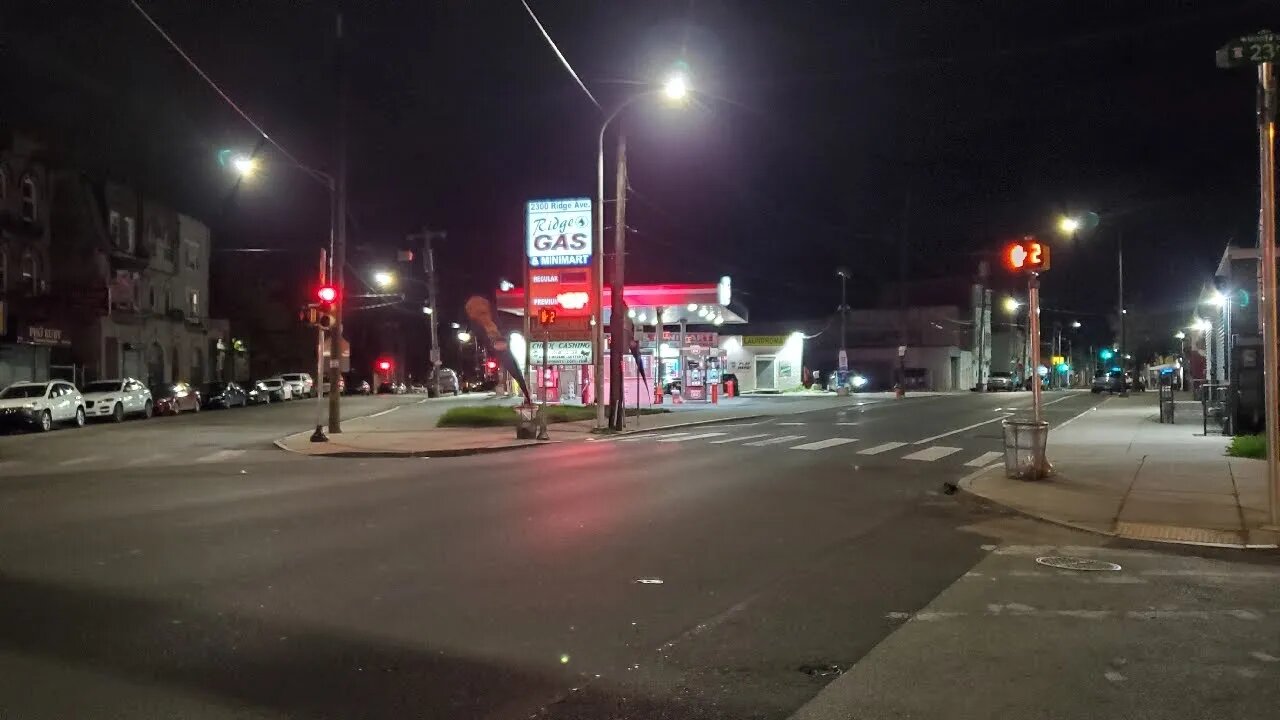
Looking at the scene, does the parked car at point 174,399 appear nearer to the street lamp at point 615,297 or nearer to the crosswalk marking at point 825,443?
the street lamp at point 615,297

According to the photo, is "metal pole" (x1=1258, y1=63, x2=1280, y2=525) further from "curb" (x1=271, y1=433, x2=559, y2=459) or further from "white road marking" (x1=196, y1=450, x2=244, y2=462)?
"white road marking" (x1=196, y1=450, x2=244, y2=462)

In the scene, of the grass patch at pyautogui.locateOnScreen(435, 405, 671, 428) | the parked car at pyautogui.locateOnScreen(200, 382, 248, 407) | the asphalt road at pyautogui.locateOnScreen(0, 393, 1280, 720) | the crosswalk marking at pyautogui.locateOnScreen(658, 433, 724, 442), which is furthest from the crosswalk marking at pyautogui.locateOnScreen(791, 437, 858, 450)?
the parked car at pyautogui.locateOnScreen(200, 382, 248, 407)

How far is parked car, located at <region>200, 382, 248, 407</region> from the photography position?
45625 millimetres

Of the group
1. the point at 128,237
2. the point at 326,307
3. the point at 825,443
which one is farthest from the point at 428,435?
the point at 128,237

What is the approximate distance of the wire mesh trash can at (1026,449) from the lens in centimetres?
1507

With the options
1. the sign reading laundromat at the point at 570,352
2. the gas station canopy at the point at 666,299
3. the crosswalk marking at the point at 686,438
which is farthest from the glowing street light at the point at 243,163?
the gas station canopy at the point at 666,299

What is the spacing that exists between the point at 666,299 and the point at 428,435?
69.8ft

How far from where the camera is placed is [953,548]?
10188mm

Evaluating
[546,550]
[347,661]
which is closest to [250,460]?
[546,550]

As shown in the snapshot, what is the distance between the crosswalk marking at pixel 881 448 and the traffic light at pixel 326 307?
12.8 m

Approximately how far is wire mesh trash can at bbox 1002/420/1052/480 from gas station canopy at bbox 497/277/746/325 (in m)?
28.5

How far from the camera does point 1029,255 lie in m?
15.0

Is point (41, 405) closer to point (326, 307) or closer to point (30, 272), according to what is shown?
point (326, 307)

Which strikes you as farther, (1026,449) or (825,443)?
(825,443)
